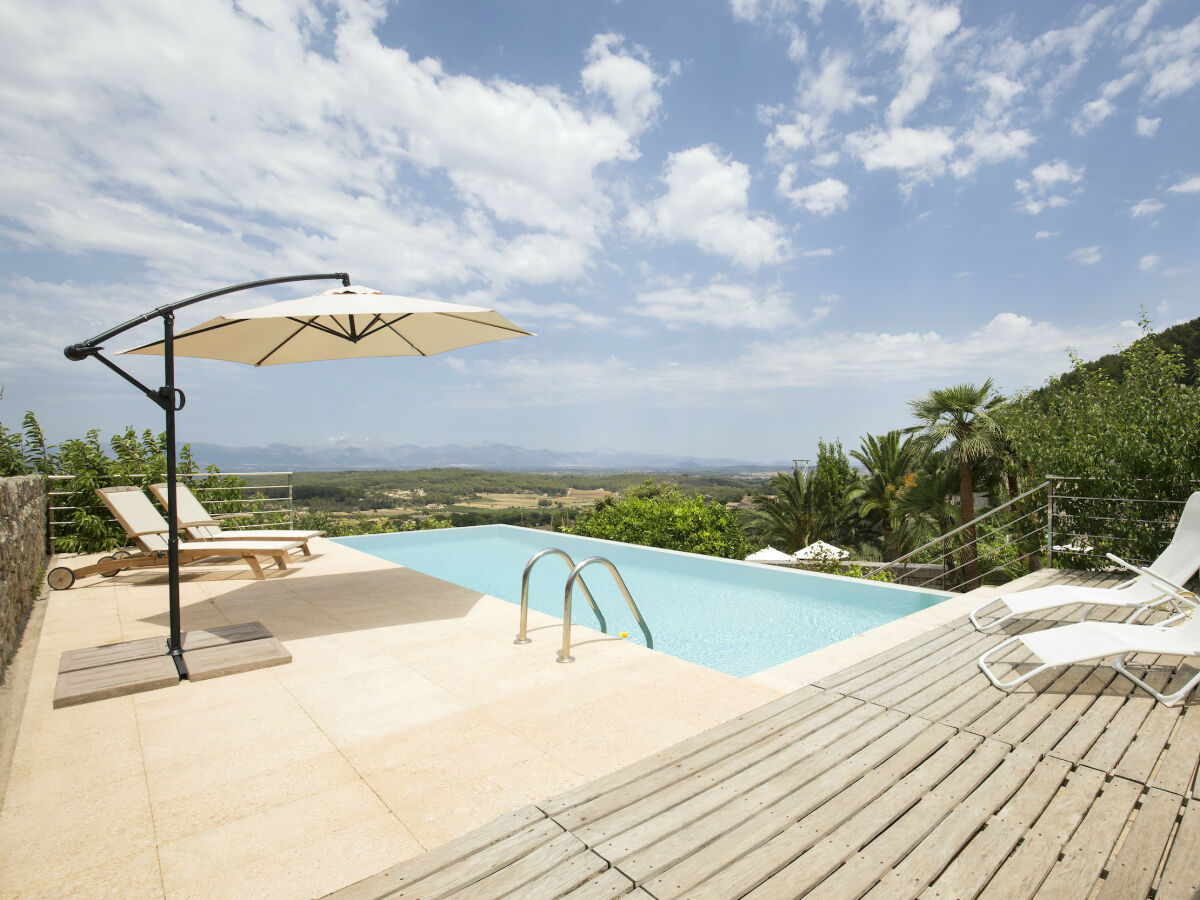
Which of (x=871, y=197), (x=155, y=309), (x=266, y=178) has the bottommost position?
(x=155, y=309)

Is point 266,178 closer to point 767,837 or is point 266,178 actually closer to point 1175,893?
point 767,837

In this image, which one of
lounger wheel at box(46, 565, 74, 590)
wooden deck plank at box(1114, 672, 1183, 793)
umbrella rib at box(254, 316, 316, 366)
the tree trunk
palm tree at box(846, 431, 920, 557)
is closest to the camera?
wooden deck plank at box(1114, 672, 1183, 793)

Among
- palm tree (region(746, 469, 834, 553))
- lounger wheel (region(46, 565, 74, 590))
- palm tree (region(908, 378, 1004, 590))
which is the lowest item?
palm tree (region(746, 469, 834, 553))

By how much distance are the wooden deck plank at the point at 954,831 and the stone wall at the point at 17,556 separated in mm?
4379

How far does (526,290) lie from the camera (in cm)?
3038

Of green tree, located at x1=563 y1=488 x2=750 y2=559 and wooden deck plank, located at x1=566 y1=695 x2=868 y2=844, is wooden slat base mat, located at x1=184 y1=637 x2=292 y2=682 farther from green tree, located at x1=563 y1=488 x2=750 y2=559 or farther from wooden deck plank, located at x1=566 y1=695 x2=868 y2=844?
green tree, located at x1=563 y1=488 x2=750 y2=559

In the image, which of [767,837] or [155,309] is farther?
[155,309]

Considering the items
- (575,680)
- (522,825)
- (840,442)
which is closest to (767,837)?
(522,825)

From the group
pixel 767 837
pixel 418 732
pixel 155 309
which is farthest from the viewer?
pixel 155 309

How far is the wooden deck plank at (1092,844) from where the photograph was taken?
1.66 meters

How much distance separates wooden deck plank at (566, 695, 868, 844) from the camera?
1.99 m

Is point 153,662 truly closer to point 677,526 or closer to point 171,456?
point 171,456

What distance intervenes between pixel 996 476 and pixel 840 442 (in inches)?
280

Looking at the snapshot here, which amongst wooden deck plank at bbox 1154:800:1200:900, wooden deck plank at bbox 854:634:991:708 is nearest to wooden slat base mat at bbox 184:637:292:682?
wooden deck plank at bbox 854:634:991:708
